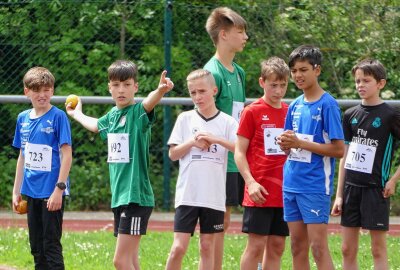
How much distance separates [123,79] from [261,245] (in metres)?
1.60

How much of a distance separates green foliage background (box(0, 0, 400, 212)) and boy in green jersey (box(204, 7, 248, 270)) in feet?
18.0

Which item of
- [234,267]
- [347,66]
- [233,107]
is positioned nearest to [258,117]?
[233,107]

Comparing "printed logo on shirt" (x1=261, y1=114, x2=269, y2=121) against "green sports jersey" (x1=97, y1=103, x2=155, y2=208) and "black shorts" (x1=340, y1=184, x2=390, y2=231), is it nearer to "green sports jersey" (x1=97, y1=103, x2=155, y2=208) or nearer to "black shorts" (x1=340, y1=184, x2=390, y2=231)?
"green sports jersey" (x1=97, y1=103, x2=155, y2=208)

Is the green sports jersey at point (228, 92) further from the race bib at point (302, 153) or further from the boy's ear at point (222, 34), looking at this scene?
the race bib at point (302, 153)

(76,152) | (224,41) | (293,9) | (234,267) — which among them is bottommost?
(234,267)

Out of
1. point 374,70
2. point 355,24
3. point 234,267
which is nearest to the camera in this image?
point 374,70

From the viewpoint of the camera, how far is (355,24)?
1463 cm

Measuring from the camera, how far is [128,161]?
8.34 metres

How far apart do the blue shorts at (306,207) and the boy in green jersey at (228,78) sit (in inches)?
28.1

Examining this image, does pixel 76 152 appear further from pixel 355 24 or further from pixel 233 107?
pixel 233 107

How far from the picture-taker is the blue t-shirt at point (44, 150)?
886 centimetres

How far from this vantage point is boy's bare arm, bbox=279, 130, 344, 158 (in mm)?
7832

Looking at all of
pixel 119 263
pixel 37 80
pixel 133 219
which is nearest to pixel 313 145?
pixel 133 219

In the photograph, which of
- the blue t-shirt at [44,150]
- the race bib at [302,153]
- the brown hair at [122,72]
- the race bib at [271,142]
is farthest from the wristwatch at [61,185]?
the race bib at [302,153]
